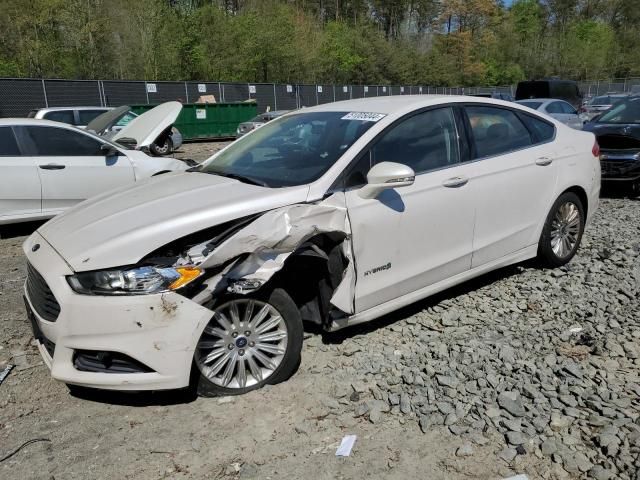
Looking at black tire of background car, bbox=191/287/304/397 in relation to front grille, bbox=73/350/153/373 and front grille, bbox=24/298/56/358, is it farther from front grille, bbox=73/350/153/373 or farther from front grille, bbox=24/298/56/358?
front grille, bbox=24/298/56/358

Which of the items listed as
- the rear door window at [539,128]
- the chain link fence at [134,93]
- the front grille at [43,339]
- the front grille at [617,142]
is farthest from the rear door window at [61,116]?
the rear door window at [539,128]

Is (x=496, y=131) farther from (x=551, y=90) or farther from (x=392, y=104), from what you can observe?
(x=551, y=90)

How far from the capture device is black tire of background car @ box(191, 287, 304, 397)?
3.04 m

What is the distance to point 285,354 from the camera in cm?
320

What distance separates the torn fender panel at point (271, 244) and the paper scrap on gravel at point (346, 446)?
0.81m

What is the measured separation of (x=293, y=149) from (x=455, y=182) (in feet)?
3.91

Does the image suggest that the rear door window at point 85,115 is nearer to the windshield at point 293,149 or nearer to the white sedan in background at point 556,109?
the windshield at point 293,149

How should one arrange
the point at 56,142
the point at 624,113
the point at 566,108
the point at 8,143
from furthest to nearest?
the point at 566,108
the point at 624,113
the point at 56,142
the point at 8,143

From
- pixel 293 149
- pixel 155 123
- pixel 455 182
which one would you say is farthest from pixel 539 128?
pixel 155 123

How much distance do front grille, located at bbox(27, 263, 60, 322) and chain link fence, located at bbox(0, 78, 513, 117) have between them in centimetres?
1915

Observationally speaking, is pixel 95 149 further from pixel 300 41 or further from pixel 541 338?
pixel 300 41

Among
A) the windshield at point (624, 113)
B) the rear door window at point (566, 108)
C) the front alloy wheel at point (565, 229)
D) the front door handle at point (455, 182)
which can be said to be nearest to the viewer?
the front door handle at point (455, 182)

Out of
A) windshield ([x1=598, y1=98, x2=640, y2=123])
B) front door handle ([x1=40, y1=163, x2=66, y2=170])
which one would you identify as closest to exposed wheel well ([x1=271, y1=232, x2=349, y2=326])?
front door handle ([x1=40, y1=163, x2=66, y2=170])

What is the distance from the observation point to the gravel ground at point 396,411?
259 centimetres
